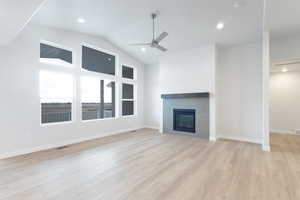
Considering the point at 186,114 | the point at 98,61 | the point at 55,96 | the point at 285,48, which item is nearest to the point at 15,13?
the point at 55,96

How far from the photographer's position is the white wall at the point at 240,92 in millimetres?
4812

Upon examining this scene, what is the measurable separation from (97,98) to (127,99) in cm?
143

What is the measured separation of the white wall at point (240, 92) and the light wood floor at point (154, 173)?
0.78m

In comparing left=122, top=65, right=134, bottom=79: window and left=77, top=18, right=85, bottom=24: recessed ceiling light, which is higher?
left=77, top=18, right=85, bottom=24: recessed ceiling light

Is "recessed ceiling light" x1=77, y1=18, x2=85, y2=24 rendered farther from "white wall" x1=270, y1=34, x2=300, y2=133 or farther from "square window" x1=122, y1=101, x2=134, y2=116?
"white wall" x1=270, y1=34, x2=300, y2=133

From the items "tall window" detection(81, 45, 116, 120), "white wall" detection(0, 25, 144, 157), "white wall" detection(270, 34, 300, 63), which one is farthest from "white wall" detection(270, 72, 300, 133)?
"white wall" detection(0, 25, 144, 157)

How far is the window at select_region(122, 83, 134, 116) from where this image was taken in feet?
22.1

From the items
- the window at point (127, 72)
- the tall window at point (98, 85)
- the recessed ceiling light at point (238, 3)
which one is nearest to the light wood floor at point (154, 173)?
the tall window at point (98, 85)

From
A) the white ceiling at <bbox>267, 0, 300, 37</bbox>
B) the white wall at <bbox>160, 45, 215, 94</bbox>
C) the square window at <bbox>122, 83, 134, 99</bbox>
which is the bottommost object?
the square window at <bbox>122, 83, 134, 99</bbox>

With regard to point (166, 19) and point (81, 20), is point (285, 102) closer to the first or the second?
point (166, 19)

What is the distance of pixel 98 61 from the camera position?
5785 mm

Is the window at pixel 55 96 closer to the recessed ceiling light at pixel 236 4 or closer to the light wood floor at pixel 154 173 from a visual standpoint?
the light wood floor at pixel 154 173

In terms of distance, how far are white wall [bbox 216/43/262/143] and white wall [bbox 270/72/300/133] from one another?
2003mm

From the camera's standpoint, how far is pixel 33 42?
397 cm
